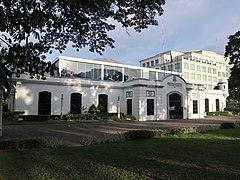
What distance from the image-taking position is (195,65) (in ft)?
251

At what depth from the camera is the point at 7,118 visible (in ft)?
74.4

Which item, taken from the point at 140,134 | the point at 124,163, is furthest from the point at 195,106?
the point at 124,163

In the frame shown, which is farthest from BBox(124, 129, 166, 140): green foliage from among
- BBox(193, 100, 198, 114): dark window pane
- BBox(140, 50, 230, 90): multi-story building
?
BBox(140, 50, 230, 90): multi-story building

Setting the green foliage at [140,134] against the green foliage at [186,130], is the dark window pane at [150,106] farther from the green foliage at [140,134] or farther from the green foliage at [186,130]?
the green foliage at [140,134]

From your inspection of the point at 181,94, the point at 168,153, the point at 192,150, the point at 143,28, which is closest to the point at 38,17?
the point at 143,28

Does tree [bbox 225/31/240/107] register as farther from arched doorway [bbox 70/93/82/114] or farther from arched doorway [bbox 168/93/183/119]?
arched doorway [bbox 70/93/82/114]

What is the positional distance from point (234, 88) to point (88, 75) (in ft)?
60.0

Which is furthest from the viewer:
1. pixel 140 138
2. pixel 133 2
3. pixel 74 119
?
pixel 74 119

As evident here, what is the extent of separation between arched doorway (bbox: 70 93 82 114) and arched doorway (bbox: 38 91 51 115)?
271 cm

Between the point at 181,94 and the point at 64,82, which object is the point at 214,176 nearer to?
the point at 64,82

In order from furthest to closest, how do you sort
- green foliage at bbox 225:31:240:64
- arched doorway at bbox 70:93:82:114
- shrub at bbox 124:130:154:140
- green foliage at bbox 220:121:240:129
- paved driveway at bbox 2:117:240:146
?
1. arched doorway at bbox 70:93:82:114
2. green foliage at bbox 225:31:240:64
3. green foliage at bbox 220:121:240:129
4. paved driveway at bbox 2:117:240:146
5. shrub at bbox 124:130:154:140

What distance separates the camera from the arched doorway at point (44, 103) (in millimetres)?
25719

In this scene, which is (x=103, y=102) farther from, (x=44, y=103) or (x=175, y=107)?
(x=175, y=107)

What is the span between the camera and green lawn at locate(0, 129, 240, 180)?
17.9 ft
